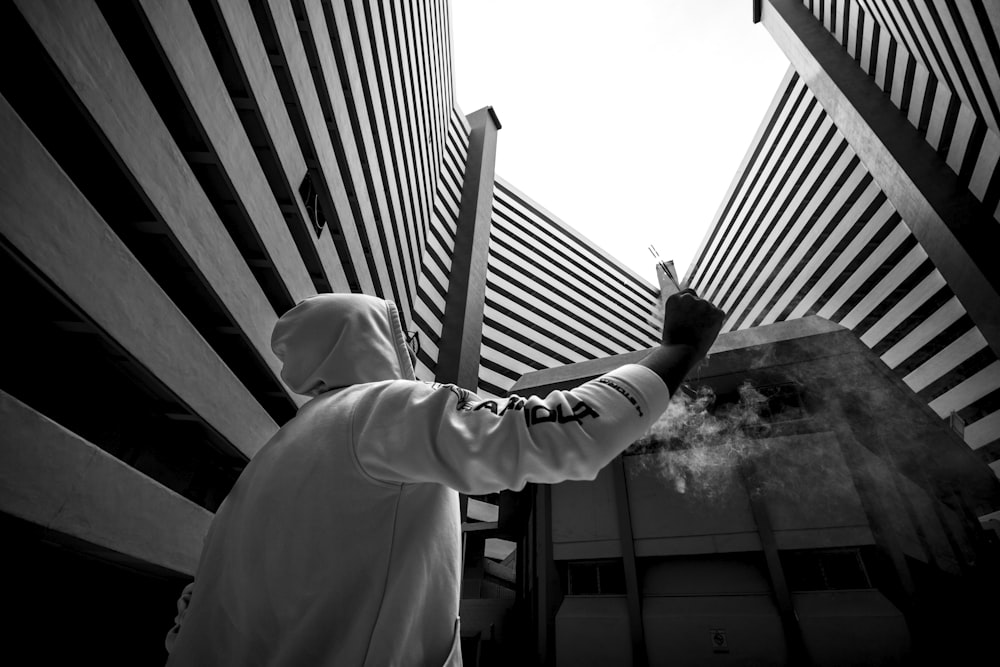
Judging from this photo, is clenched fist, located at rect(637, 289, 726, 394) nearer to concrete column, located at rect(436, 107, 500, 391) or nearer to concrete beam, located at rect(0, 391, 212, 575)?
concrete beam, located at rect(0, 391, 212, 575)

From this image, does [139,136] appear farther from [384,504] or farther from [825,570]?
[825,570]

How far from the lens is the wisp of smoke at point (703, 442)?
9.16 metres

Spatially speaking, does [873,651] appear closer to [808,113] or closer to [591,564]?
[591,564]

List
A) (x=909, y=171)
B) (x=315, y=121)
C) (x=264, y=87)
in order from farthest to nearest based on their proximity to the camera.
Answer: (x=909, y=171) → (x=315, y=121) → (x=264, y=87)

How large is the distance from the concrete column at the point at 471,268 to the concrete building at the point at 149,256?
6.36 metres

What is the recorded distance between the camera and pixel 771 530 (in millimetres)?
8078

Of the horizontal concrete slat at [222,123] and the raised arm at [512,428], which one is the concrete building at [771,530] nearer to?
the horizontal concrete slat at [222,123]

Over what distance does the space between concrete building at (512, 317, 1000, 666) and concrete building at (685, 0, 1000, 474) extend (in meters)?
2.32

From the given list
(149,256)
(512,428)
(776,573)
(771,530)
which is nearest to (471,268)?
(149,256)

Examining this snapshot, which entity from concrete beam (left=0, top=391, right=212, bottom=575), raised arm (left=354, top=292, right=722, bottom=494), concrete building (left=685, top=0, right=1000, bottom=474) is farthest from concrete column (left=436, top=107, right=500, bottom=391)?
raised arm (left=354, top=292, right=722, bottom=494)

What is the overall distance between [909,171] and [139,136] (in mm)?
12718

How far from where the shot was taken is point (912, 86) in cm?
840

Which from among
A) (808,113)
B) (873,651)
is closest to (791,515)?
(873,651)

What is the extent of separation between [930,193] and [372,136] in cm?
1169
